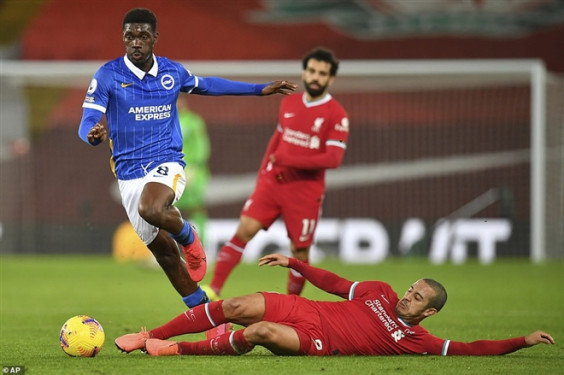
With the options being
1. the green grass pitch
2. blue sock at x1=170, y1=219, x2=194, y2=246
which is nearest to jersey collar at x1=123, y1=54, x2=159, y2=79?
blue sock at x1=170, y1=219, x2=194, y2=246

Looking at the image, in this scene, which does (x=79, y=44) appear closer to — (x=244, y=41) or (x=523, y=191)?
(x=244, y=41)

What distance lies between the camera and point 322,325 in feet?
20.4

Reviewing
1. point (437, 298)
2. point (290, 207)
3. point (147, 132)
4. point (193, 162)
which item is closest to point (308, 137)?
point (290, 207)

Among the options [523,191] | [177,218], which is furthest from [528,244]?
[177,218]

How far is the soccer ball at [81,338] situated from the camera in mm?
6254

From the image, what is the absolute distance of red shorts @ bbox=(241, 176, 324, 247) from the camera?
30.1 feet

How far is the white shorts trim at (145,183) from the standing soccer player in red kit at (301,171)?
2.05 metres

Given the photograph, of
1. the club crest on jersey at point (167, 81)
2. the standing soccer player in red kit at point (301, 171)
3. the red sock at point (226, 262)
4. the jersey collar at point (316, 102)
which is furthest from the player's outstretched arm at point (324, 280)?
the jersey collar at point (316, 102)

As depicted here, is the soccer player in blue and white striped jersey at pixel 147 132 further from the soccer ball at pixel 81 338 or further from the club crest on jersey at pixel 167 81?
the soccer ball at pixel 81 338

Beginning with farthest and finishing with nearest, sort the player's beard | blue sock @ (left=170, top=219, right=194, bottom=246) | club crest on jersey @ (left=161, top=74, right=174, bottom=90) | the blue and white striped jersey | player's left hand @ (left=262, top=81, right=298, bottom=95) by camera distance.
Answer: the player's beard
player's left hand @ (left=262, top=81, right=298, bottom=95)
club crest on jersey @ (left=161, top=74, right=174, bottom=90)
the blue and white striped jersey
blue sock @ (left=170, top=219, right=194, bottom=246)

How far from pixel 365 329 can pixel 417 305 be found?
0.35 metres

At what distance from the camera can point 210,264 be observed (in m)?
15.2

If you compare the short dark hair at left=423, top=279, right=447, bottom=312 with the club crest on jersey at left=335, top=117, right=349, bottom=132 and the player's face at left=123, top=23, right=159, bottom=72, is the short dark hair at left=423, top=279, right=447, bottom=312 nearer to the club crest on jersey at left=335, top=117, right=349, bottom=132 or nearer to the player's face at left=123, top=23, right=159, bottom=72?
the player's face at left=123, top=23, right=159, bottom=72

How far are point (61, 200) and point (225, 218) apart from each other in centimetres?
280
